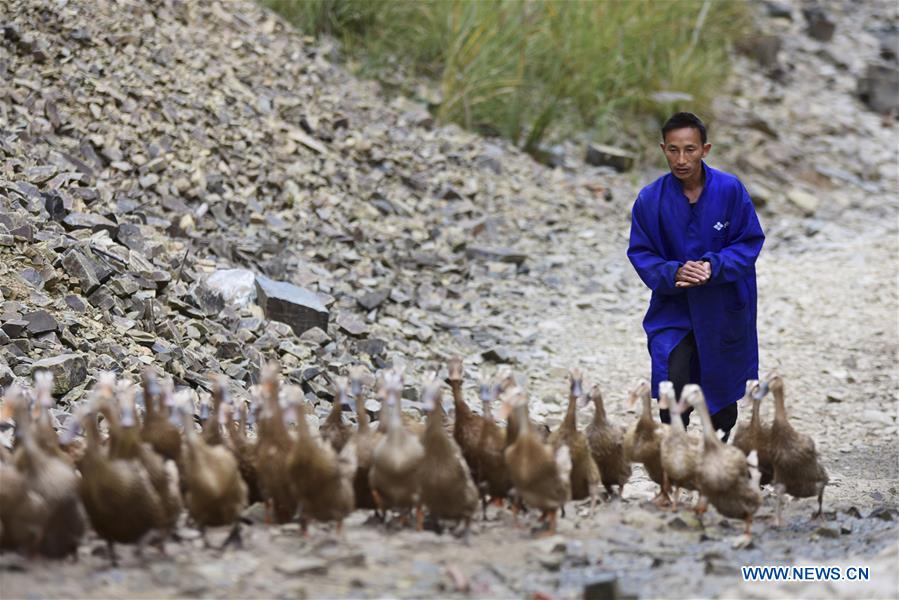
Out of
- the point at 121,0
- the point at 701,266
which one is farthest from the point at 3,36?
the point at 701,266

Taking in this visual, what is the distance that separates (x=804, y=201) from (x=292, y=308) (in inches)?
255

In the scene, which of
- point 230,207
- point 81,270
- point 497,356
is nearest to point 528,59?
point 230,207

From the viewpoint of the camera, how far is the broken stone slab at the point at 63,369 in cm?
556

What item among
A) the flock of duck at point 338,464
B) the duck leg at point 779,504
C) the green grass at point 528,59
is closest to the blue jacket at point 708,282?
the flock of duck at point 338,464

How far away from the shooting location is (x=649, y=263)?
204 inches

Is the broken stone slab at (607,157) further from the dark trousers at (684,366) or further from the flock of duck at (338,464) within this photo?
the flock of duck at (338,464)

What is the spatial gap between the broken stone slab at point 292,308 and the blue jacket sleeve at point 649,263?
2601 millimetres

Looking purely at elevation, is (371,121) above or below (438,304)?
above

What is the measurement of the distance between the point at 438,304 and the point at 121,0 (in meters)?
3.77

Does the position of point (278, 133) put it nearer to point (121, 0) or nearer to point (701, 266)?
point (121, 0)

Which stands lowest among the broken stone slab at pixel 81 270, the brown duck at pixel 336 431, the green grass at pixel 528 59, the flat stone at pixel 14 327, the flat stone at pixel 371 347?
the flat stone at pixel 371 347

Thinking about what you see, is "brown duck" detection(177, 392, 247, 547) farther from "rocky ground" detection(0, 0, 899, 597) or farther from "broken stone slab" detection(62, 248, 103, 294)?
"broken stone slab" detection(62, 248, 103, 294)

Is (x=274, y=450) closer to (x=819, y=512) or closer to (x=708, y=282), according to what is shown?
(x=708, y=282)

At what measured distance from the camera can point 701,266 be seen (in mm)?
5000
